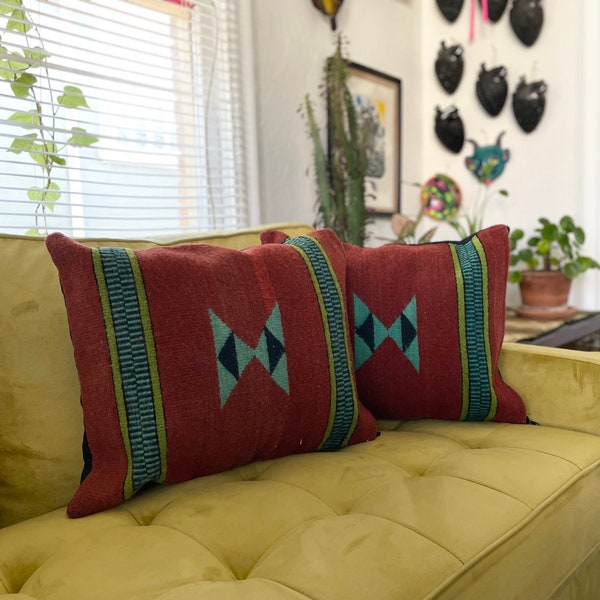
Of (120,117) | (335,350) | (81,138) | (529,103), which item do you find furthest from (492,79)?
(335,350)

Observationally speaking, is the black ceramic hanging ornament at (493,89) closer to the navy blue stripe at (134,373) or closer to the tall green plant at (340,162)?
the tall green plant at (340,162)

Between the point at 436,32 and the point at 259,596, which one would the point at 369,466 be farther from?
the point at 436,32

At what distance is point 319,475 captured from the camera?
3.28ft

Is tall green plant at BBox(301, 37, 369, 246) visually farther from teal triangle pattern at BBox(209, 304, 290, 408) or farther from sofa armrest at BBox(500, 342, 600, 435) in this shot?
teal triangle pattern at BBox(209, 304, 290, 408)

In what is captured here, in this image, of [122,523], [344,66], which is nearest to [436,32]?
[344,66]

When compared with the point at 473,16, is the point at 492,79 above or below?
below

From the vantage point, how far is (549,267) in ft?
8.26

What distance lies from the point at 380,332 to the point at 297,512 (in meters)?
0.47

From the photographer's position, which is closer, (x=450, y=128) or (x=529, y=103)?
(x=529, y=103)

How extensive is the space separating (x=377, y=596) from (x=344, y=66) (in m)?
1.97

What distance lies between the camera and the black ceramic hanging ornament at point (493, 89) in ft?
8.75

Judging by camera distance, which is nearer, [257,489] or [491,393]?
[257,489]

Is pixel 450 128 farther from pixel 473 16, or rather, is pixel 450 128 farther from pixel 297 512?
pixel 297 512

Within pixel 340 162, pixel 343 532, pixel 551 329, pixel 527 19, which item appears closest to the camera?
pixel 343 532
